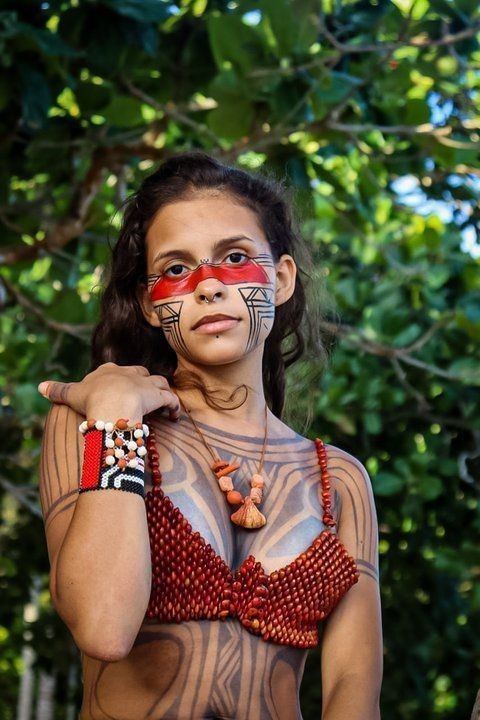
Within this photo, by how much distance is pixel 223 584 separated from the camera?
8.57 feet

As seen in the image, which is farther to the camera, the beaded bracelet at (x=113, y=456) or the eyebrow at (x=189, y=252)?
the eyebrow at (x=189, y=252)

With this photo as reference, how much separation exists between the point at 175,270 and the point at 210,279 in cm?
11

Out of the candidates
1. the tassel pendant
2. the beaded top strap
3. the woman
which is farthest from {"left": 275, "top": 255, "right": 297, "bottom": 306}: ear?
the tassel pendant

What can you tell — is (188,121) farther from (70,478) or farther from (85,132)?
(70,478)

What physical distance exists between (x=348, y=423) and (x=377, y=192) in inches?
43.0

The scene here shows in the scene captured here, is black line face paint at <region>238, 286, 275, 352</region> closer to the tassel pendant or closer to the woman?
the woman

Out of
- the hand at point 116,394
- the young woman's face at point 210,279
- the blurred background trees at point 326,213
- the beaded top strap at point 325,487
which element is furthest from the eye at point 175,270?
the blurred background trees at point 326,213

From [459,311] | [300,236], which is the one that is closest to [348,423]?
[459,311]

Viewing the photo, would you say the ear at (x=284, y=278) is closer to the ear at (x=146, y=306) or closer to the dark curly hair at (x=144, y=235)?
the dark curly hair at (x=144, y=235)

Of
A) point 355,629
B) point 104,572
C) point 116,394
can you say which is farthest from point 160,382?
point 355,629

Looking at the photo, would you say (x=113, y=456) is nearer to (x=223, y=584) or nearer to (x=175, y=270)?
(x=223, y=584)

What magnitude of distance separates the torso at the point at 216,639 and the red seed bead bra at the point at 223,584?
3 centimetres

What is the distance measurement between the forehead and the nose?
10 centimetres

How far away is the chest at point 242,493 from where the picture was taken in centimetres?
270
